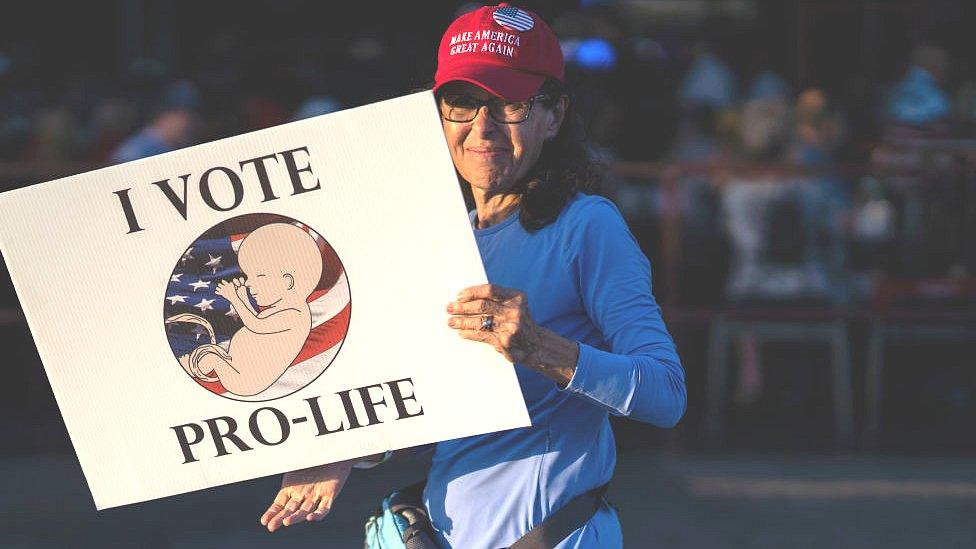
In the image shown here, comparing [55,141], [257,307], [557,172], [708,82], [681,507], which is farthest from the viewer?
[708,82]

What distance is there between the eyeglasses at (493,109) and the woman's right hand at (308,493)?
61cm

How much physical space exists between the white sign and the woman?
19cm

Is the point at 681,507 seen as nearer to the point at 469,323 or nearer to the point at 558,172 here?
the point at 558,172

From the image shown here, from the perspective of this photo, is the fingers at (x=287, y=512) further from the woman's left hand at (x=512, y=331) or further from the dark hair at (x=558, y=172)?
the dark hair at (x=558, y=172)

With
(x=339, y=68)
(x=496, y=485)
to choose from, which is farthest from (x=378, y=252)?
(x=339, y=68)

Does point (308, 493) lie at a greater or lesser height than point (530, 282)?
lesser

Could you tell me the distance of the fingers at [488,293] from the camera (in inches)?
84.6

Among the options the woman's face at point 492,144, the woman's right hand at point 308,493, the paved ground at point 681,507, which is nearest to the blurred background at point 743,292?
the paved ground at point 681,507

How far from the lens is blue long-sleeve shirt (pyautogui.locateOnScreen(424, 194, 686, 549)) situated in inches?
91.7

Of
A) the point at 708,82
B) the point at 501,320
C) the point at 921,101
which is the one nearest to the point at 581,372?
the point at 501,320

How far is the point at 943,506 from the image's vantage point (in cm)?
645

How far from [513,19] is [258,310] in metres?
0.66

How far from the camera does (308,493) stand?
96.0 inches

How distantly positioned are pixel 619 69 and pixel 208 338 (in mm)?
9183
